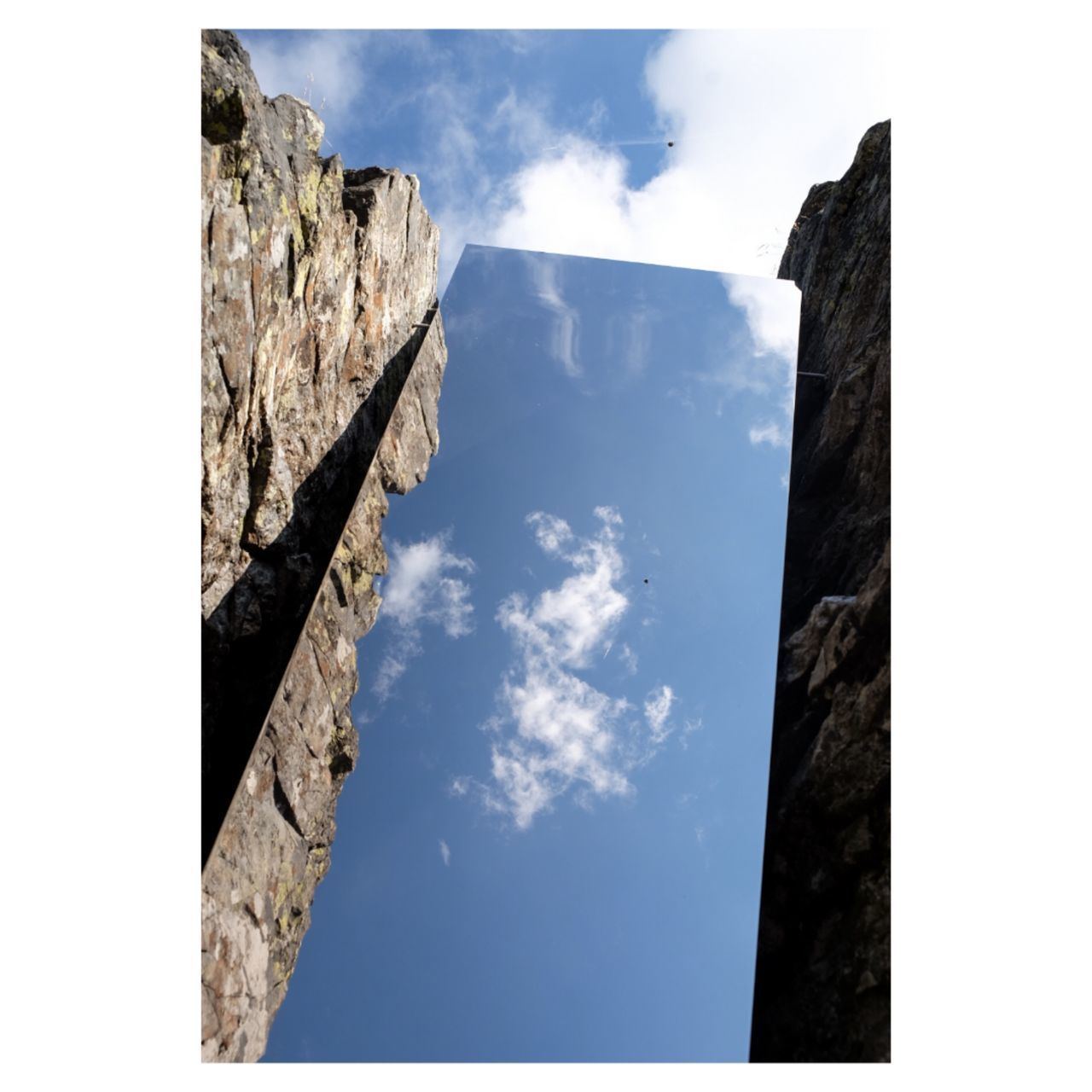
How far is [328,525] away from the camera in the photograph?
18.5 meters

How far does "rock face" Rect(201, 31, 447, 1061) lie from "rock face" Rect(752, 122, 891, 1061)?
8.74 metres

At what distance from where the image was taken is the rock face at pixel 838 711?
11.0 m

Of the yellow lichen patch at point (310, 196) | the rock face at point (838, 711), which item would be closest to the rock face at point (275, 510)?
the yellow lichen patch at point (310, 196)

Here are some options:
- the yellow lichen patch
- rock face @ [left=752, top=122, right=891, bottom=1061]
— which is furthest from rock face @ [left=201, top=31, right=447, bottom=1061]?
rock face @ [left=752, top=122, right=891, bottom=1061]

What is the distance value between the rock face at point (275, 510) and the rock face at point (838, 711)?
874 centimetres

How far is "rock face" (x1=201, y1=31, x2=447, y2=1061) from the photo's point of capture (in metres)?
11.7

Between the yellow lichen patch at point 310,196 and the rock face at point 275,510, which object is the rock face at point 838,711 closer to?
the rock face at point 275,510

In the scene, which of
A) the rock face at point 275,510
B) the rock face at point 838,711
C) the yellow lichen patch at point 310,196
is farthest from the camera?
the yellow lichen patch at point 310,196

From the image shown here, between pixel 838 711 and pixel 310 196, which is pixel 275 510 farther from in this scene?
pixel 838 711

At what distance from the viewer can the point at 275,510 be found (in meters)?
15.8

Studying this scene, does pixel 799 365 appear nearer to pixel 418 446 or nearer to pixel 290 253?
pixel 418 446

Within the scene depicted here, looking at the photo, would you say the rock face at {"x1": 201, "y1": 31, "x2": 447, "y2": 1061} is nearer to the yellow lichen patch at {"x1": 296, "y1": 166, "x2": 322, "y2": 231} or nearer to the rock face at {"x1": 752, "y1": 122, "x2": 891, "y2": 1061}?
the yellow lichen patch at {"x1": 296, "y1": 166, "x2": 322, "y2": 231}

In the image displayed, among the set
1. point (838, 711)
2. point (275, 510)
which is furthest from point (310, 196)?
point (838, 711)
